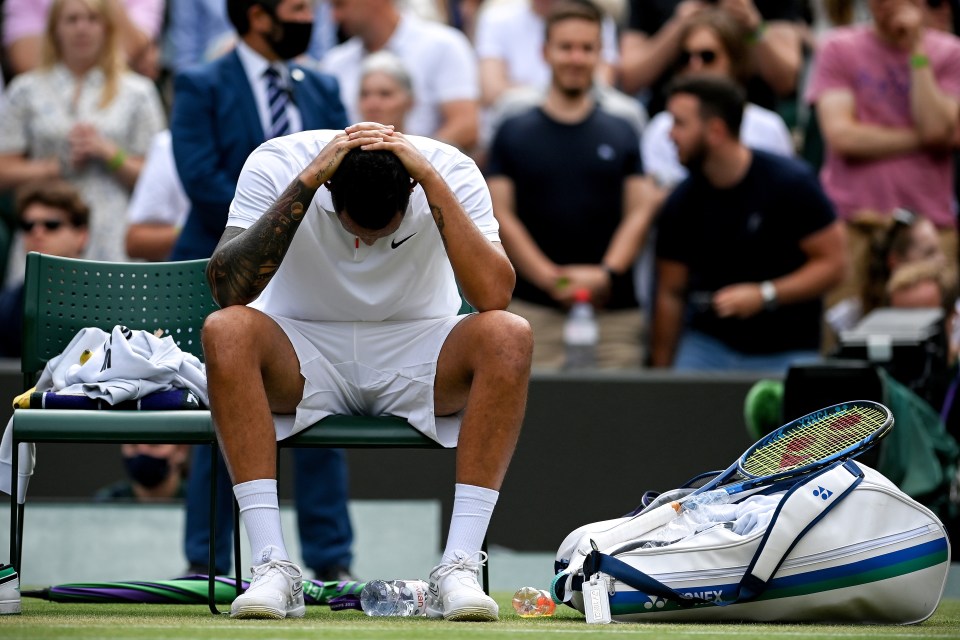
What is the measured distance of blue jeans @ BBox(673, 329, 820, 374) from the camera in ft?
24.2

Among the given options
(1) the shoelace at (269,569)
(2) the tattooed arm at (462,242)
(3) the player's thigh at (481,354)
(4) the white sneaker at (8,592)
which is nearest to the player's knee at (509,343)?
(3) the player's thigh at (481,354)

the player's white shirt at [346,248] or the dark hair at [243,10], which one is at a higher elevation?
the dark hair at [243,10]

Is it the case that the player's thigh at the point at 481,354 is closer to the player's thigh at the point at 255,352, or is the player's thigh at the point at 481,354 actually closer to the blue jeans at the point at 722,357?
the player's thigh at the point at 255,352

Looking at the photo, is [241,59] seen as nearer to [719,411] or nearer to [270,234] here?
[270,234]

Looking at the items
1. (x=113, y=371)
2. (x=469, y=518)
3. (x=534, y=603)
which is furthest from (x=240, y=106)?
(x=534, y=603)

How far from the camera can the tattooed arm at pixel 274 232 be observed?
4.32 m

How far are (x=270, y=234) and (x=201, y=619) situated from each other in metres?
1.03

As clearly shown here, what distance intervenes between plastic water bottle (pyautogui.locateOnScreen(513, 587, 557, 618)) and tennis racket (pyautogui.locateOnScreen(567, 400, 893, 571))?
0.19 meters

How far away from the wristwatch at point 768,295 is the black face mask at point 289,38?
250 centimetres

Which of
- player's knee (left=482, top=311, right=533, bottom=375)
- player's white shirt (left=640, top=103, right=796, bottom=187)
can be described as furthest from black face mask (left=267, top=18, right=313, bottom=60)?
player's white shirt (left=640, top=103, right=796, bottom=187)

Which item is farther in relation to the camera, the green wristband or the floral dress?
the green wristband

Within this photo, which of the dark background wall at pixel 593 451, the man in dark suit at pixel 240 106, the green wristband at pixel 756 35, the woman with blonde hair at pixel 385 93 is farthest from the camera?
the green wristband at pixel 756 35

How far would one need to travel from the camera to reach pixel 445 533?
703 cm

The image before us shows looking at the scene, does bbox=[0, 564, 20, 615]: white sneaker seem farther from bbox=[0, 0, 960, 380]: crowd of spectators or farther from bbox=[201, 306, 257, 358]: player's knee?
bbox=[0, 0, 960, 380]: crowd of spectators
